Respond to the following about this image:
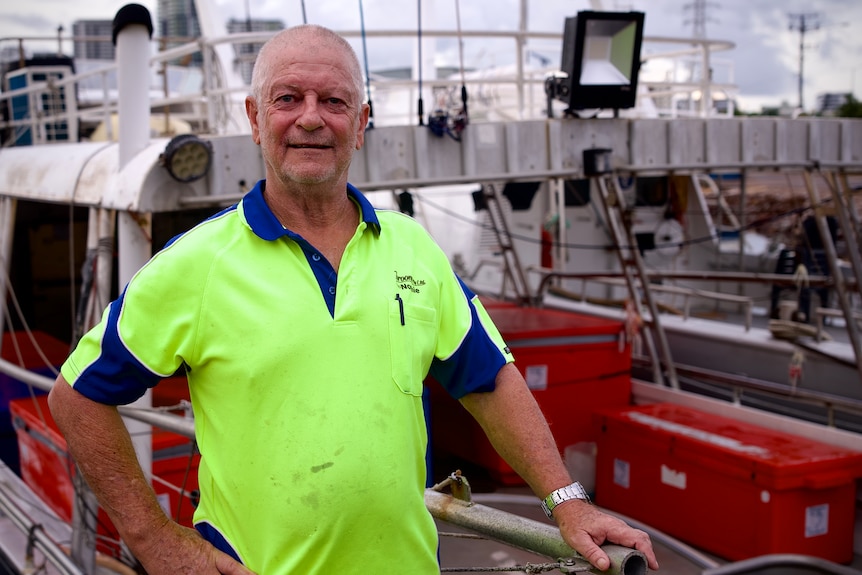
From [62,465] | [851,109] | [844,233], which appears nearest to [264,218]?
[62,465]

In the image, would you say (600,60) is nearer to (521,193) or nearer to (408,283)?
(408,283)

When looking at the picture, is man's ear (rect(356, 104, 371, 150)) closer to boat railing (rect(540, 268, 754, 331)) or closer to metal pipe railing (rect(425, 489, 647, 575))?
metal pipe railing (rect(425, 489, 647, 575))

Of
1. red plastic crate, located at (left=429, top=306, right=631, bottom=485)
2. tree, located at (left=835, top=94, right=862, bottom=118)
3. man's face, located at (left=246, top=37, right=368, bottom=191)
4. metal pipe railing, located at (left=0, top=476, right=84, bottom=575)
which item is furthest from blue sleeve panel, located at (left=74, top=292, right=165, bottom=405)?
tree, located at (left=835, top=94, right=862, bottom=118)

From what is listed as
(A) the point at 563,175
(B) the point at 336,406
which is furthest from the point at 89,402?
(A) the point at 563,175

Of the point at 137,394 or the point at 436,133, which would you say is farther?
the point at 436,133

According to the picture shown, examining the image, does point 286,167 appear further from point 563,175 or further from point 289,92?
point 563,175

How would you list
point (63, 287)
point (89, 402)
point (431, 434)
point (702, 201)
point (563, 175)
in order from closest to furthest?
point (89, 402) → point (563, 175) → point (431, 434) → point (63, 287) → point (702, 201)

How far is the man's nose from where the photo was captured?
1.77 m

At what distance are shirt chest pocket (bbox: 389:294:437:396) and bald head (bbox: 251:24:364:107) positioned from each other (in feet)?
1.51

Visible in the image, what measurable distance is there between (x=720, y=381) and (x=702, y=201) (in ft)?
17.6

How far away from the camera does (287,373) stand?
1.70 meters

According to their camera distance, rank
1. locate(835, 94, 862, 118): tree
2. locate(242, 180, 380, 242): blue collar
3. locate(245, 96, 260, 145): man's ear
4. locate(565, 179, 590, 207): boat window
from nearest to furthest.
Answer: locate(242, 180, 380, 242): blue collar < locate(245, 96, 260, 145): man's ear < locate(565, 179, 590, 207): boat window < locate(835, 94, 862, 118): tree

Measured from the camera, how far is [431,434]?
269 inches

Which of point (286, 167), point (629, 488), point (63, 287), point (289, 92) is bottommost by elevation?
point (629, 488)
